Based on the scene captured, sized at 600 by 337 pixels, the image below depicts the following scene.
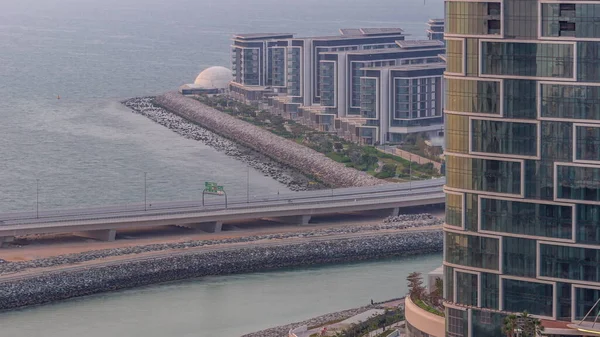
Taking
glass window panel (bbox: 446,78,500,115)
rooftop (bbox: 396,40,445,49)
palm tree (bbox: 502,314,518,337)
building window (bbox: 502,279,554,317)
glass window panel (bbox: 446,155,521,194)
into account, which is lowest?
palm tree (bbox: 502,314,518,337)

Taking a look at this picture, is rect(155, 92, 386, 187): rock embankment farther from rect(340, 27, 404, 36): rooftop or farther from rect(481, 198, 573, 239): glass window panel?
rect(481, 198, 573, 239): glass window panel

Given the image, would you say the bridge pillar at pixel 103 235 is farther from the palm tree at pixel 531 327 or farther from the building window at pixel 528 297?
the palm tree at pixel 531 327

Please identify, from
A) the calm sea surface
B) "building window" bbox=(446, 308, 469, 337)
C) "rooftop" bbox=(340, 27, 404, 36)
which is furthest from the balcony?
"rooftop" bbox=(340, 27, 404, 36)

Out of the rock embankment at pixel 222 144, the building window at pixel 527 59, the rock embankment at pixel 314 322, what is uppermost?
the building window at pixel 527 59

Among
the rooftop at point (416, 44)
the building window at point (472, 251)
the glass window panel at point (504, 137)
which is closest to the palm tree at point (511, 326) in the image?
the building window at point (472, 251)

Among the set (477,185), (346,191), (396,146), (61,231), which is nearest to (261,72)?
(396,146)

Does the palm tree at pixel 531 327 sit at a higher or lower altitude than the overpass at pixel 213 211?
higher
